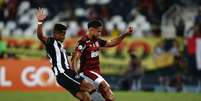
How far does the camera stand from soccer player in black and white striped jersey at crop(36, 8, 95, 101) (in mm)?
12289

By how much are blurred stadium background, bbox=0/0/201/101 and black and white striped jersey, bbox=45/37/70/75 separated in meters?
9.33

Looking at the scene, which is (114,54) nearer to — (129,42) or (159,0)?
(129,42)

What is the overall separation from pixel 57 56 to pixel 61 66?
20 centimetres

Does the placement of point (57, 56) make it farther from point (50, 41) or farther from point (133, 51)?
point (133, 51)

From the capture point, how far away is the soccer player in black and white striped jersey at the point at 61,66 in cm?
1229

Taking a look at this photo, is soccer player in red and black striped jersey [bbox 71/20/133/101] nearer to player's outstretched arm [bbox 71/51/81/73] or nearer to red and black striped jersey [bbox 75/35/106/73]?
red and black striped jersey [bbox 75/35/106/73]

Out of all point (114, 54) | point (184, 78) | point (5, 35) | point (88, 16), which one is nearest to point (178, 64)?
point (184, 78)

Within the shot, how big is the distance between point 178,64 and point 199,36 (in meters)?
1.33

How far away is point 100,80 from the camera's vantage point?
13344mm

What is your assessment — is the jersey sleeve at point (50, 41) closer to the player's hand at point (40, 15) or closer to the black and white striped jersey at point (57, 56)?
the black and white striped jersey at point (57, 56)

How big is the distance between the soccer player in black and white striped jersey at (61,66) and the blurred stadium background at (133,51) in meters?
9.33

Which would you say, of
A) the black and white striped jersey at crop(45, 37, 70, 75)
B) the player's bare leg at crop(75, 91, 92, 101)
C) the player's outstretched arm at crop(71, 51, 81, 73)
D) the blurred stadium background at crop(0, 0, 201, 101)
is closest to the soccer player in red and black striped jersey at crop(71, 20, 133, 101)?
the player's outstretched arm at crop(71, 51, 81, 73)

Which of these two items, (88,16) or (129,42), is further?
(88,16)

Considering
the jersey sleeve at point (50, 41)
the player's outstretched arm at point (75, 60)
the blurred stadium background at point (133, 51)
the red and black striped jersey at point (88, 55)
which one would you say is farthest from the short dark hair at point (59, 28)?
the blurred stadium background at point (133, 51)
